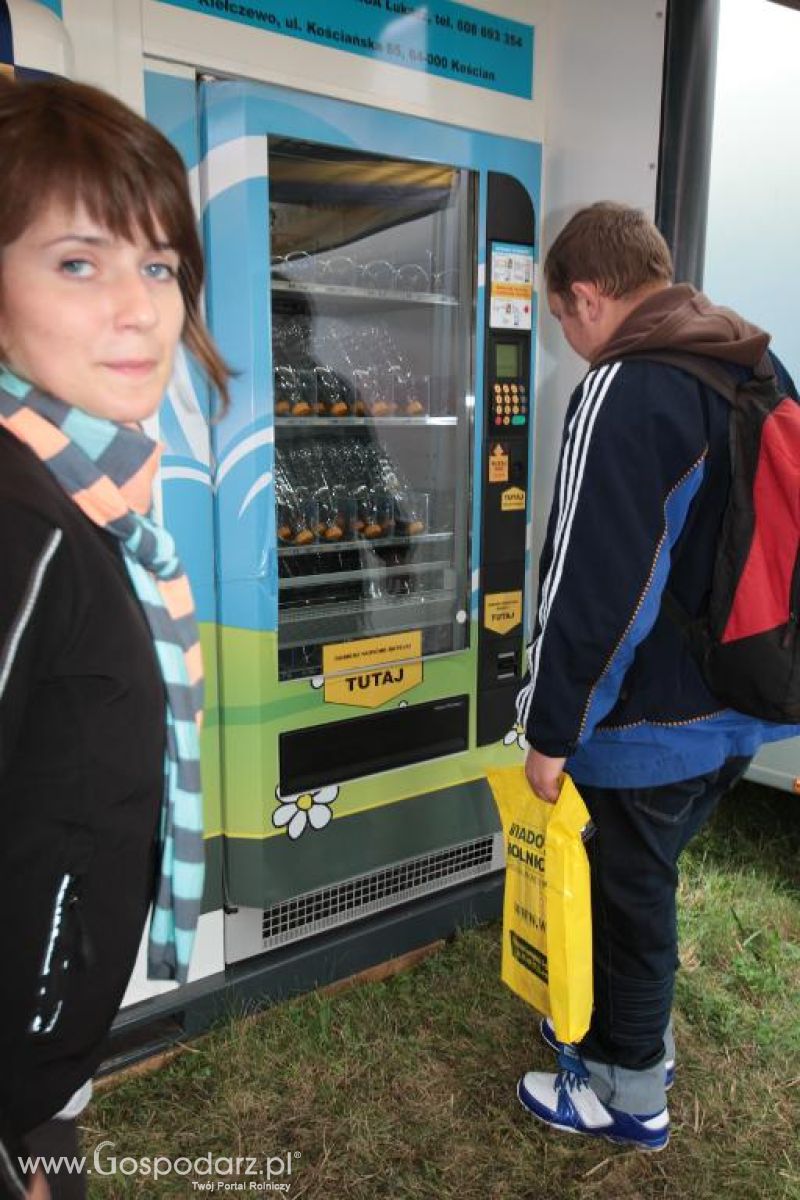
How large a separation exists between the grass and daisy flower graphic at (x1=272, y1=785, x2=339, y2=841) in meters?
0.48

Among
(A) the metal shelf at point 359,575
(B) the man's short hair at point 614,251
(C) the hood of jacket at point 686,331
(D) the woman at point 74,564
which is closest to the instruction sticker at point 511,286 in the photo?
(B) the man's short hair at point 614,251

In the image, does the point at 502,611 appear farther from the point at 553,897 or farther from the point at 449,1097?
the point at 449,1097

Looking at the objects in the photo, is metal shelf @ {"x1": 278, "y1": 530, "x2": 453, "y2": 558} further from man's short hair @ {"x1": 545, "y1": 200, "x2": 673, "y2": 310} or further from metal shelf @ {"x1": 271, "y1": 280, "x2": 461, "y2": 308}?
man's short hair @ {"x1": 545, "y1": 200, "x2": 673, "y2": 310}

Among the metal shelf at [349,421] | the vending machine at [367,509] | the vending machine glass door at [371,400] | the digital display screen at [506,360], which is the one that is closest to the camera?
the vending machine at [367,509]

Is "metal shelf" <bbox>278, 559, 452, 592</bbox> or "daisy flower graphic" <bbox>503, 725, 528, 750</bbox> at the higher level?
"metal shelf" <bbox>278, 559, 452, 592</bbox>

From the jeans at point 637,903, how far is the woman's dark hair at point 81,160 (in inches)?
54.8

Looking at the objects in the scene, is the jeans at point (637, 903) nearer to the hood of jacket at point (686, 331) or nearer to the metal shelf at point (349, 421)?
the hood of jacket at point (686, 331)

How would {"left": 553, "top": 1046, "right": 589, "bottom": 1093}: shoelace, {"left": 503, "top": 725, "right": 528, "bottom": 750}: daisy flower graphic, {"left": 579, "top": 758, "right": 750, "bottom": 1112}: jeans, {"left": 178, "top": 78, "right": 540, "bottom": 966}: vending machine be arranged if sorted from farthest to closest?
{"left": 503, "top": 725, "right": 528, "bottom": 750}: daisy flower graphic → {"left": 178, "top": 78, "right": 540, "bottom": 966}: vending machine → {"left": 553, "top": 1046, "right": 589, "bottom": 1093}: shoelace → {"left": 579, "top": 758, "right": 750, "bottom": 1112}: jeans

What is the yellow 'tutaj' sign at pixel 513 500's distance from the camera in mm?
2734

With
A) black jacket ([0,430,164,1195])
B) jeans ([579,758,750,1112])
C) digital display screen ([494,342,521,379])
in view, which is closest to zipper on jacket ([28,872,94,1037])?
black jacket ([0,430,164,1195])

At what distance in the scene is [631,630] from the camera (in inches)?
70.9

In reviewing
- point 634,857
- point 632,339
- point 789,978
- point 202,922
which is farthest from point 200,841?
point 789,978

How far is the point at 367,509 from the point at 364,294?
0.60 metres

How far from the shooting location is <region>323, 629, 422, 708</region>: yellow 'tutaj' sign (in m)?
2.49
